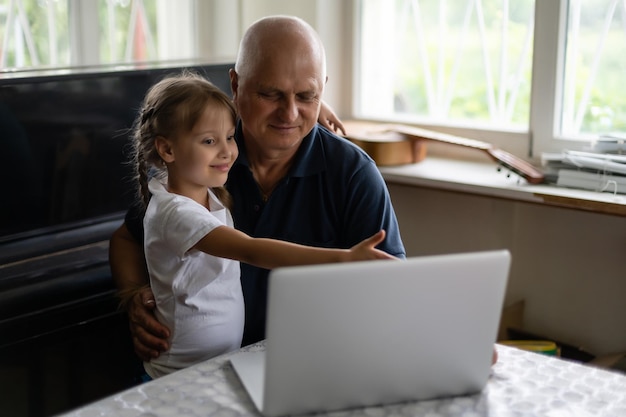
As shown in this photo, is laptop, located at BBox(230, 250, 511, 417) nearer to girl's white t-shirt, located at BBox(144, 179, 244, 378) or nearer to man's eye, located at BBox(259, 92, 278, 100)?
girl's white t-shirt, located at BBox(144, 179, 244, 378)

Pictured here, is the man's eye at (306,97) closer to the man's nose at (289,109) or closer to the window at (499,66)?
the man's nose at (289,109)

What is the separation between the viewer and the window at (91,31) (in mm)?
2801

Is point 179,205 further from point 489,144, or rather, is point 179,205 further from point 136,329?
point 489,144

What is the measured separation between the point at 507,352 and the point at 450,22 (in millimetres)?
1644

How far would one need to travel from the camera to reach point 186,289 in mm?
1569

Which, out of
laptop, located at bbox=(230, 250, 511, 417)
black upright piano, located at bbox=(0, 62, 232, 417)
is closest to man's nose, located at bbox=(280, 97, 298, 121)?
black upright piano, located at bbox=(0, 62, 232, 417)

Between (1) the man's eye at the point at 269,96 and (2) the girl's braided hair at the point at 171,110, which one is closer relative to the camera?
(2) the girl's braided hair at the point at 171,110

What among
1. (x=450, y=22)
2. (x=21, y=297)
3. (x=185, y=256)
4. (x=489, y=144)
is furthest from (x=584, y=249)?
(x=21, y=297)

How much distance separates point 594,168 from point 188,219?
1311 mm

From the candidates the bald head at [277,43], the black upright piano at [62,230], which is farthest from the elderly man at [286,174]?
the black upright piano at [62,230]

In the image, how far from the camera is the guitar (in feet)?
8.55

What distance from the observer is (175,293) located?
158 cm

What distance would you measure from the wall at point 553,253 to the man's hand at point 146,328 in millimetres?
1299

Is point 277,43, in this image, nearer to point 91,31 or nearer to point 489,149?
point 489,149
